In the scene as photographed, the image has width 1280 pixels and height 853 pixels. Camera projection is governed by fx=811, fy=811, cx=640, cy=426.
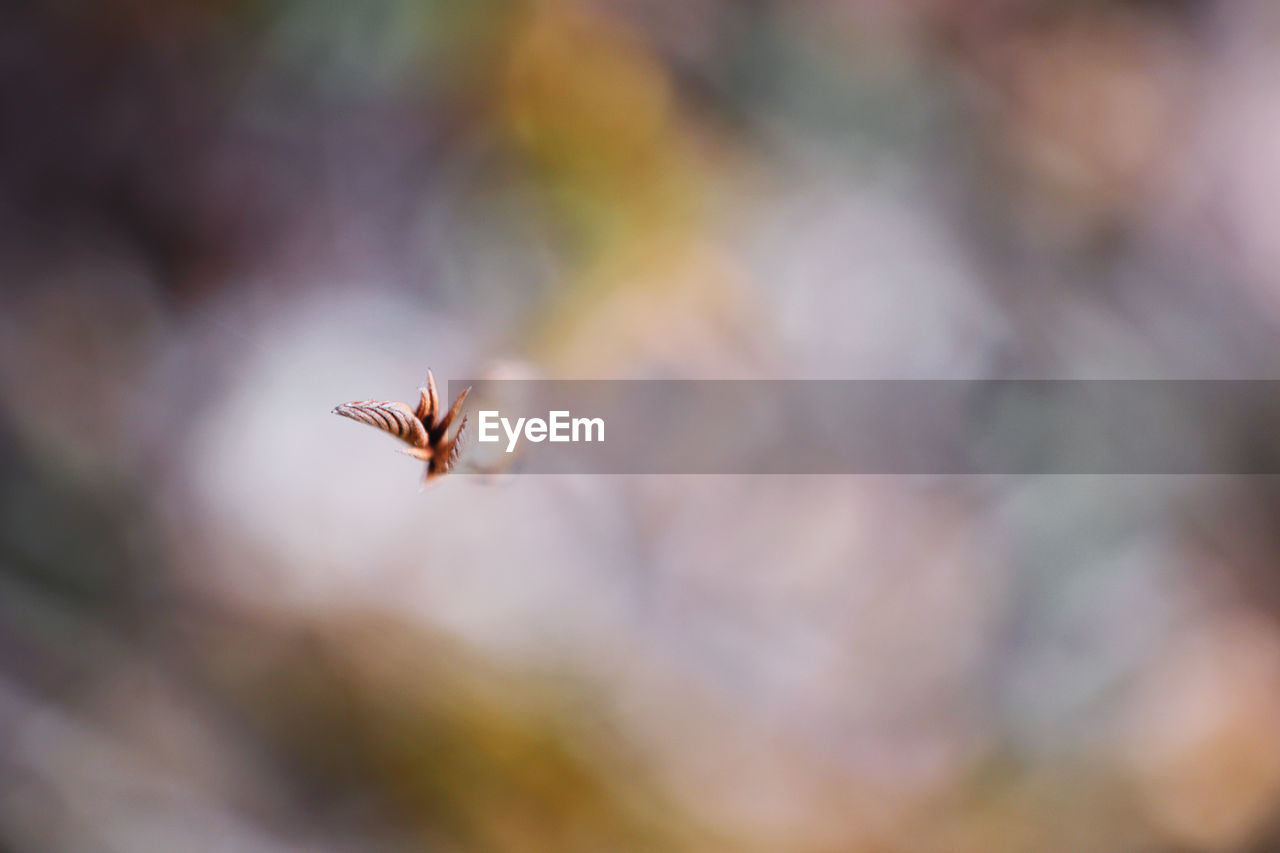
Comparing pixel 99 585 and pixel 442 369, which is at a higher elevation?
pixel 442 369

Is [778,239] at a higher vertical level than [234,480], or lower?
higher

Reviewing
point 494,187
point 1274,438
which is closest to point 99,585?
point 494,187

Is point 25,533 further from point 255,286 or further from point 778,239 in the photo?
point 778,239

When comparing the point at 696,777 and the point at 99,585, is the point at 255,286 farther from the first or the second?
the point at 696,777

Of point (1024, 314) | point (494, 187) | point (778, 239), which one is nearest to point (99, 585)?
point (494, 187)

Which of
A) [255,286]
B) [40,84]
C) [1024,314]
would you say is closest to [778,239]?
[1024,314]
